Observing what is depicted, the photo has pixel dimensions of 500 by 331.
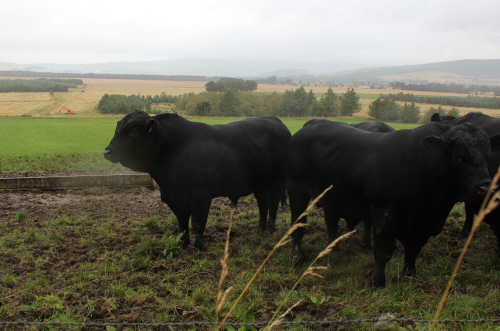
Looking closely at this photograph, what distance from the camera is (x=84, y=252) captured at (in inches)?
209

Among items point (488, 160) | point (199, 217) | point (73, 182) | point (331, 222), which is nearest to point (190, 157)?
point (199, 217)

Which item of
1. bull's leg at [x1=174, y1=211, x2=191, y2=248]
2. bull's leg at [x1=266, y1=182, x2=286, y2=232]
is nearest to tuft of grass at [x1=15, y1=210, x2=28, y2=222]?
bull's leg at [x1=174, y1=211, x2=191, y2=248]

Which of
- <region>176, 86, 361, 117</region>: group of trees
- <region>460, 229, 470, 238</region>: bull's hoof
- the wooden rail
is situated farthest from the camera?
<region>176, 86, 361, 117</region>: group of trees

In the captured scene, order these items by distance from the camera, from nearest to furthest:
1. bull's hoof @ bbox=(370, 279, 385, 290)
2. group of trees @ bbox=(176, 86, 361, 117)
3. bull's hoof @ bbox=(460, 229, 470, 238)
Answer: bull's hoof @ bbox=(370, 279, 385, 290)
bull's hoof @ bbox=(460, 229, 470, 238)
group of trees @ bbox=(176, 86, 361, 117)

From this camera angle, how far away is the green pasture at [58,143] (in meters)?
12.0

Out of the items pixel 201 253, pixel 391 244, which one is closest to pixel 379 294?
pixel 391 244

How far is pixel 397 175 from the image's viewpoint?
377 centimetres

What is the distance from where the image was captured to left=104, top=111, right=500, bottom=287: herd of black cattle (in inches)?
139

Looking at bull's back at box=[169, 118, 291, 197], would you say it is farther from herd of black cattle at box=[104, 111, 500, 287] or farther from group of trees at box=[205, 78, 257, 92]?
group of trees at box=[205, 78, 257, 92]

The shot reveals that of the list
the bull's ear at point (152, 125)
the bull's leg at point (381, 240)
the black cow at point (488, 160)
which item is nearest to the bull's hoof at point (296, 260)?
the bull's leg at point (381, 240)

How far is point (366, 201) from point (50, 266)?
4.43 metres

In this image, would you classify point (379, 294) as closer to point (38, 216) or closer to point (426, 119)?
point (38, 216)

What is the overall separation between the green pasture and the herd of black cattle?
770 cm

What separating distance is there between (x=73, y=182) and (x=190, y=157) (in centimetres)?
503
